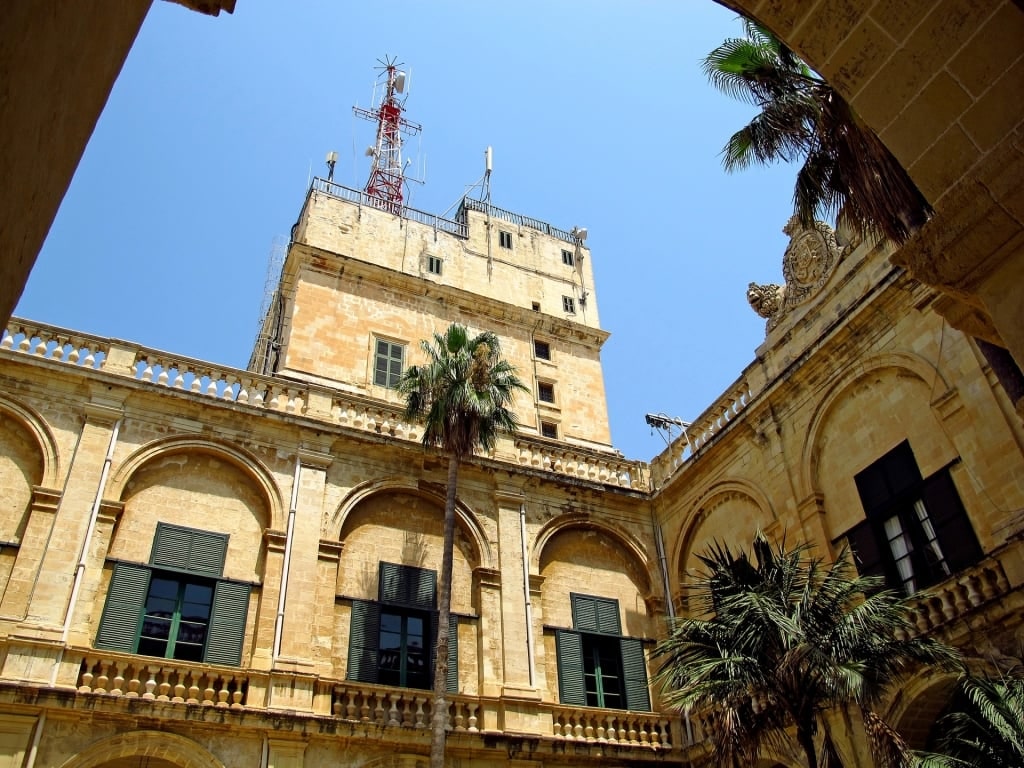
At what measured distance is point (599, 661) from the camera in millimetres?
18156

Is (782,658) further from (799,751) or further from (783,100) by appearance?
(783,100)

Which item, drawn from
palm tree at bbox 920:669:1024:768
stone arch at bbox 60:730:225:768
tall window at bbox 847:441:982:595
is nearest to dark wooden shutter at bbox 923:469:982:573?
tall window at bbox 847:441:982:595

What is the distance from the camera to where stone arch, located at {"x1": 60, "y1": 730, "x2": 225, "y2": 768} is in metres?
12.9

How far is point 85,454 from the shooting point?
15227 millimetres

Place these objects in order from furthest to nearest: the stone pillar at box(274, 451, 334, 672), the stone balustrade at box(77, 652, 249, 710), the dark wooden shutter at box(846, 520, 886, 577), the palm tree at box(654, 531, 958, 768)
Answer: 1. the stone pillar at box(274, 451, 334, 672)
2. the dark wooden shutter at box(846, 520, 886, 577)
3. the stone balustrade at box(77, 652, 249, 710)
4. the palm tree at box(654, 531, 958, 768)

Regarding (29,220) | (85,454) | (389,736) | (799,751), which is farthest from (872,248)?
(29,220)

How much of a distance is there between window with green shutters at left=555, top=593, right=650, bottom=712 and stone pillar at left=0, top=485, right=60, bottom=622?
9.59m

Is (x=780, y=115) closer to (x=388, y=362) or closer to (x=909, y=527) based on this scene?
(x=909, y=527)

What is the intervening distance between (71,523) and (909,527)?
1378 cm

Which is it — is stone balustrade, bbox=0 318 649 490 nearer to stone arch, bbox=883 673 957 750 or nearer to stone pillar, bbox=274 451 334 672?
stone pillar, bbox=274 451 334 672

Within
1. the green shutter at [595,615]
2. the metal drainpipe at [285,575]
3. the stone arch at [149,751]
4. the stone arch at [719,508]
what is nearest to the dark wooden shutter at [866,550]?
the stone arch at [719,508]

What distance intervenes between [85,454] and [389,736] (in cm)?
713

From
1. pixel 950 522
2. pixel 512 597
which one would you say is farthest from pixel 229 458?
pixel 950 522

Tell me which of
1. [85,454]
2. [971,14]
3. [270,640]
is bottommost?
[971,14]
